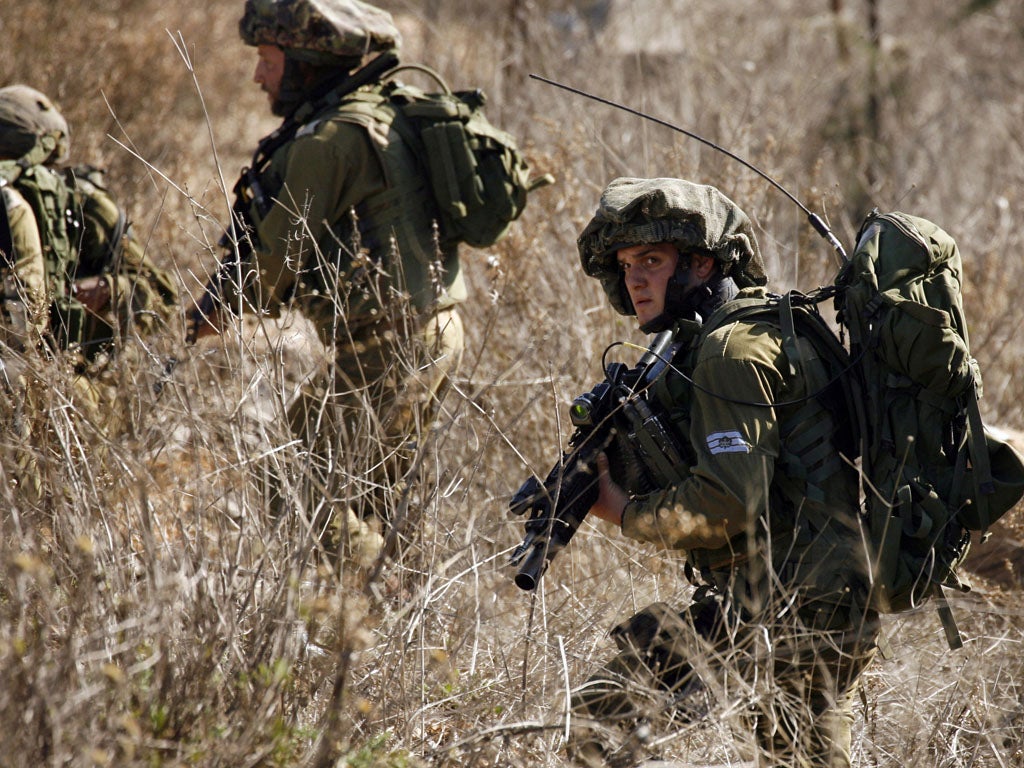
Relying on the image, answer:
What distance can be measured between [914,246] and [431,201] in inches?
81.2

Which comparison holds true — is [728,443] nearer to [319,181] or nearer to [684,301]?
[684,301]

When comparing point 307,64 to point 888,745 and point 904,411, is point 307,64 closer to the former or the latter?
point 904,411

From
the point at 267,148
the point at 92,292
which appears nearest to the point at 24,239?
the point at 92,292

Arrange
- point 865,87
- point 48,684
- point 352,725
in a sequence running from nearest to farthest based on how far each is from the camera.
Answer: point 48,684 → point 352,725 → point 865,87

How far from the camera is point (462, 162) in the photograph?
427cm

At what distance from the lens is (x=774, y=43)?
11234 mm

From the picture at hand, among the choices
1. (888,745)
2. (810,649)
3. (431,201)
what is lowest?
(888,745)

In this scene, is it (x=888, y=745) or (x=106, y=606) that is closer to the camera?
(x=106, y=606)

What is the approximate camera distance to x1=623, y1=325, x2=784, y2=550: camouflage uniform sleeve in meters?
2.57

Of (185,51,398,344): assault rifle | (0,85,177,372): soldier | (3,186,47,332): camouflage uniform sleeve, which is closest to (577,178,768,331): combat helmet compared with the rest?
(185,51,398,344): assault rifle

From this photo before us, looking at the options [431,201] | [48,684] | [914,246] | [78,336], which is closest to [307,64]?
[431,201]

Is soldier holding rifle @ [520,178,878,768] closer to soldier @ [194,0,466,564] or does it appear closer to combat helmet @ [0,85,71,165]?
soldier @ [194,0,466,564]

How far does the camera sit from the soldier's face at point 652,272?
294 cm

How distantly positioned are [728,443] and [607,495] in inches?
16.1
